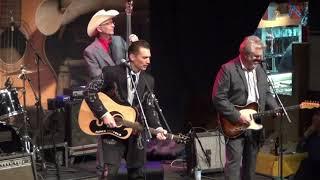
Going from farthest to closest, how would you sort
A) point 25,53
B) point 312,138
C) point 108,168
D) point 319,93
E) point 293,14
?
point 293,14, point 319,93, point 25,53, point 312,138, point 108,168

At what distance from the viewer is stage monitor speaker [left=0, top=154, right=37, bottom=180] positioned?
6.29m

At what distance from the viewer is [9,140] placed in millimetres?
7793

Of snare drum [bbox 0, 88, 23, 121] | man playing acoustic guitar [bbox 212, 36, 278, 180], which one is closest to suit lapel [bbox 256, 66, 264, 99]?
man playing acoustic guitar [bbox 212, 36, 278, 180]

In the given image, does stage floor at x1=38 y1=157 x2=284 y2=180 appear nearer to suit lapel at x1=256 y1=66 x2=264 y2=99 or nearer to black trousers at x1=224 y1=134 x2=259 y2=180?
black trousers at x1=224 y1=134 x2=259 y2=180

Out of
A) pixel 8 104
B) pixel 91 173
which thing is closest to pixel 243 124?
pixel 91 173

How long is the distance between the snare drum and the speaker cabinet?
89.4 inches

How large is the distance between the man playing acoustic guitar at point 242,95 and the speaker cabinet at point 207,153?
143 cm

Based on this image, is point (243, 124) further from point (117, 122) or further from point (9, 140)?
point (9, 140)

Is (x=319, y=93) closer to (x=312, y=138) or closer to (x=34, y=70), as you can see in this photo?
(x=312, y=138)

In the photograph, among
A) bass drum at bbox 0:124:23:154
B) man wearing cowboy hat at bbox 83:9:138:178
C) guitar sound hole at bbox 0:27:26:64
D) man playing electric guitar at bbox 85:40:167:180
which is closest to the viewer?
man playing electric guitar at bbox 85:40:167:180

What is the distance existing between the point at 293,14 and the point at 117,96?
19.0 ft

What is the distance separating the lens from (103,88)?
5996 millimetres

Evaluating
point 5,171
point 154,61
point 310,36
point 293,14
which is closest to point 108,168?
point 5,171

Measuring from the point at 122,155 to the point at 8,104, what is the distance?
2327 millimetres
